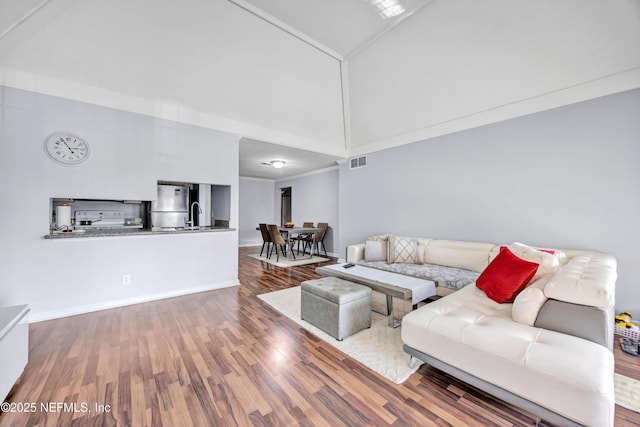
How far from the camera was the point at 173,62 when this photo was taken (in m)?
3.17

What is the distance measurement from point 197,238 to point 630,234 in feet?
17.6

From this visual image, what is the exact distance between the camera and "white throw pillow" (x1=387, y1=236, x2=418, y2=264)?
3.88m

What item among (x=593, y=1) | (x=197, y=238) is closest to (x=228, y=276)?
(x=197, y=238)

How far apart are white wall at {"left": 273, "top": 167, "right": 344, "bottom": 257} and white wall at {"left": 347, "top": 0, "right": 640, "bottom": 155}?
10.2 feet

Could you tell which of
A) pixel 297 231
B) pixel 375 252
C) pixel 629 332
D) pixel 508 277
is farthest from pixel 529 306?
pixel 297 231

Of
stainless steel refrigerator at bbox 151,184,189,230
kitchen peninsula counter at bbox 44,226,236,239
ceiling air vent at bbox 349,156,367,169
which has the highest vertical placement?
ceiling air vent at bbox 349,156,367,169

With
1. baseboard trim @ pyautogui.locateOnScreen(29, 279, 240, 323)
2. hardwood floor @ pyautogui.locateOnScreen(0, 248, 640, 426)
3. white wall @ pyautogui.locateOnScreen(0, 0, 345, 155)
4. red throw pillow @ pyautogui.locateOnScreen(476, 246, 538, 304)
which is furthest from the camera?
baseboard trim @ pyautogui.locateOnScreen(29, 279, 240, 323)

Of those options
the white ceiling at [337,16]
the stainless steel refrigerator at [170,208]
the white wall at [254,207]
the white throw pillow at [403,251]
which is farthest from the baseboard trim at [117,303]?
the white wall at [254,207]

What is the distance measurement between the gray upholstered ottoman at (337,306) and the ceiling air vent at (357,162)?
3.40m

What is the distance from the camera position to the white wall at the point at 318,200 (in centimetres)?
700

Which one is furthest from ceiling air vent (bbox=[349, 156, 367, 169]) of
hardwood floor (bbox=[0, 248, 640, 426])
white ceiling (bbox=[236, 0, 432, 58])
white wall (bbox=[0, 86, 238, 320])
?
hardwood floor (bbox=[0, 248, 640, 426])

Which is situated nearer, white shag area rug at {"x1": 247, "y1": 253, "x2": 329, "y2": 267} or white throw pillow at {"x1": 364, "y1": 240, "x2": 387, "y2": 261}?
white throw pillow at {"x1": 364, "y1": 240, "x2": 387, "y2": 261}

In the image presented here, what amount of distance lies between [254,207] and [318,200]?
9.33 ft

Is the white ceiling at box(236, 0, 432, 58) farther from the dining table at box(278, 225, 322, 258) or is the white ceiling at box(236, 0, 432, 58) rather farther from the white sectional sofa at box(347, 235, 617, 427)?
the dining table at box(278, 225, 322, 258)
